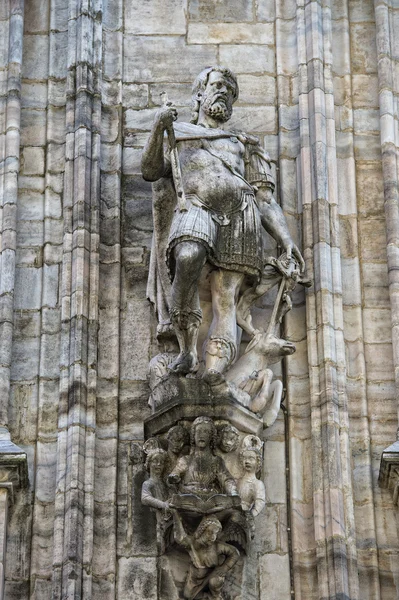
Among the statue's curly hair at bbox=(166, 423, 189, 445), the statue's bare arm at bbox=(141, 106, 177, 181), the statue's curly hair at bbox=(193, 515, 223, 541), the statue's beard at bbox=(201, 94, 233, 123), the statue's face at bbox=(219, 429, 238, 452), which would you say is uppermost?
the statue's beard at bbox=(201, 94, 233, 123)

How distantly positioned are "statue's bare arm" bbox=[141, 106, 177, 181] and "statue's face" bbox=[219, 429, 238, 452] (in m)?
2.02

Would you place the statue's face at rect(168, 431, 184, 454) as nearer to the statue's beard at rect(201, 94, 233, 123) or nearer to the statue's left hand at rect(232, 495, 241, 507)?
the statue's left hand at rect(232, 495, 241, 507)

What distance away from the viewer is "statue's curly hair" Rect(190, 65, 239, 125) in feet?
47.3

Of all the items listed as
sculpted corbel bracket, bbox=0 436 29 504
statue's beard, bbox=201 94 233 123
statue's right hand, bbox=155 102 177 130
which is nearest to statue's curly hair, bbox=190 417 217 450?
sculpted corbel bracket, bbox=0 436 29 504

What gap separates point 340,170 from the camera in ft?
48.8

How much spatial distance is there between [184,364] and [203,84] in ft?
7.46

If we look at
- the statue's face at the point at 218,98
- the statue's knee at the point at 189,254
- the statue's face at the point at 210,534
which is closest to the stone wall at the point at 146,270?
the statue's face at the point at 210,534

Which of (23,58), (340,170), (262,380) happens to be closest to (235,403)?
(262,380)

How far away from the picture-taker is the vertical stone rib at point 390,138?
561 inches

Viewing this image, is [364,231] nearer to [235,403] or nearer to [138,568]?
[235,403]

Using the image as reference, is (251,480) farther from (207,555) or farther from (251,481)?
(207,555)

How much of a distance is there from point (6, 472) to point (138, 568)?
110cm

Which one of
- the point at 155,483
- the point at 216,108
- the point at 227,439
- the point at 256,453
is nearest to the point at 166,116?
the point at 216,108

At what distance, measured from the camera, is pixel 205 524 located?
1283 centimetres
